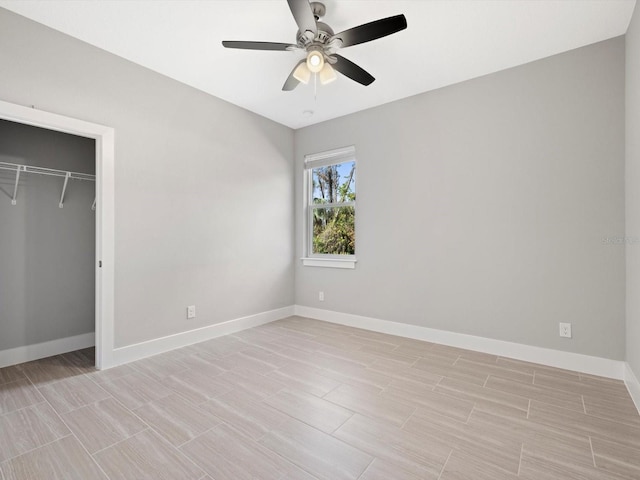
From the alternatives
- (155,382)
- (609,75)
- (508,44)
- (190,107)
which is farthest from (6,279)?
(609,75)

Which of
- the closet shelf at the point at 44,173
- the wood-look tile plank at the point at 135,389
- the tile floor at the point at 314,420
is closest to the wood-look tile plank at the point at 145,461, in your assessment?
the tile floor at the point at 314,420

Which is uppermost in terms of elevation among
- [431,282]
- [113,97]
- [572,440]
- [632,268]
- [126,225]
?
[113,97]

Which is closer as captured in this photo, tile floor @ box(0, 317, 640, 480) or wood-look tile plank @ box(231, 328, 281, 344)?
tile floor @ box(0, 317, 640, 480)

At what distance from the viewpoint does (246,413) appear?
1914 millimetres

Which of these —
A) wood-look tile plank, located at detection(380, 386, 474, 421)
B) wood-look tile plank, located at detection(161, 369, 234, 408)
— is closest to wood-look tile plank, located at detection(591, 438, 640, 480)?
wood-look tile plank, located at detection(380, 386, 474, 421)

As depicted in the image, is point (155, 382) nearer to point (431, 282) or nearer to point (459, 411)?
point (459, 411)

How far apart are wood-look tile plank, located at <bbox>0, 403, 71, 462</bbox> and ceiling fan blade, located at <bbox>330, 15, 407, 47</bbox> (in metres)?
2.89

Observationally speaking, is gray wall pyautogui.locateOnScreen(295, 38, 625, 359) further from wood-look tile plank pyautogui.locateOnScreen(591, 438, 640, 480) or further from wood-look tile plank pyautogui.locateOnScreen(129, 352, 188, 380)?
wood-look tile plank pyautogui.locateOnScreen(129, 352, 188, 380)

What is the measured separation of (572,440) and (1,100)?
4.13 meters

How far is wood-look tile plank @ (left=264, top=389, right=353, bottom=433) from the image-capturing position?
5.99 ft

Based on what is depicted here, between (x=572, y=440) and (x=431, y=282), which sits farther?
(x=431, y=282)

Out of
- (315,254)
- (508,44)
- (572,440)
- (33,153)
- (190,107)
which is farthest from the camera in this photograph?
(315,254)

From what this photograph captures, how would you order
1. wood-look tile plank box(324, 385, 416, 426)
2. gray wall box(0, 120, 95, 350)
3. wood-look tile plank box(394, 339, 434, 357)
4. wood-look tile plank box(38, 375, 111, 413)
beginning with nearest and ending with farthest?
wood-look tile plank box(324, 385, 416, 426) < wood-look tile plank box(38, 375, 111, 413) < gray wall box(0, 120, 95, 350) < wood-look tile plank box(394, 339, 434, 357)

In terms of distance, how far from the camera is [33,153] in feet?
9.30
